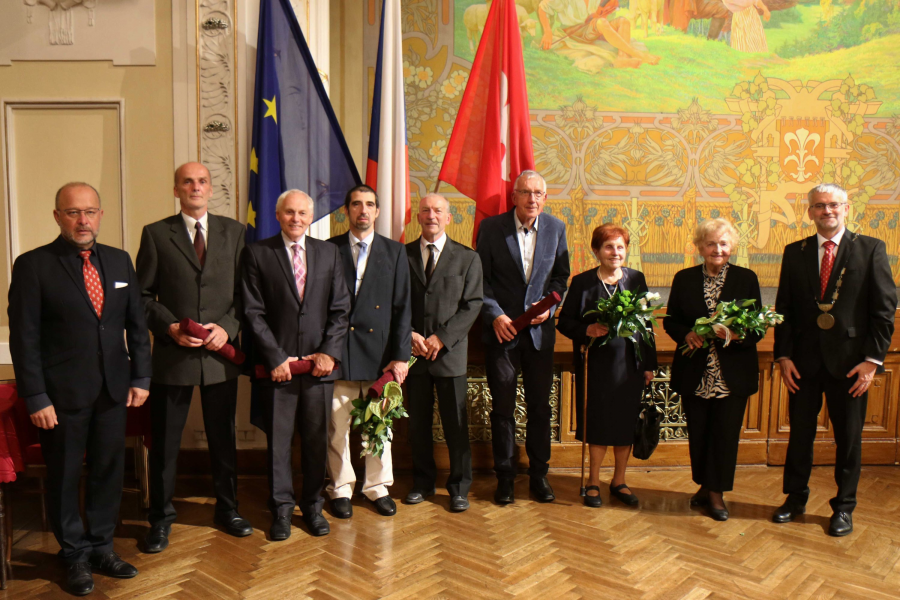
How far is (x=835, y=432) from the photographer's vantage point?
357cm

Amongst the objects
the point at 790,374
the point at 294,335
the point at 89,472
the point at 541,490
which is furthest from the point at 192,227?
the point at 790,374

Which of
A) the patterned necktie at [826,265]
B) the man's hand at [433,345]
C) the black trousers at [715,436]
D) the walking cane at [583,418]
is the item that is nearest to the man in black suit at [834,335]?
the patterned necktie at [826,265]

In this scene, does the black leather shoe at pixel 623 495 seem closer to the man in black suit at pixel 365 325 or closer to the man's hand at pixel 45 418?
the man in black suit at pixel 365 325

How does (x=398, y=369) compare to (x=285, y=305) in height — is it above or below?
below

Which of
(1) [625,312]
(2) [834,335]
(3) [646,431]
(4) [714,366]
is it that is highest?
(1) [625,312]

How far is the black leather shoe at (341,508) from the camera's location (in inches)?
142

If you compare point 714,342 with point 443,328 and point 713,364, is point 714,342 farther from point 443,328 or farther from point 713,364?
point 443,328

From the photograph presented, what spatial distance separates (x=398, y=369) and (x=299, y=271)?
78cm

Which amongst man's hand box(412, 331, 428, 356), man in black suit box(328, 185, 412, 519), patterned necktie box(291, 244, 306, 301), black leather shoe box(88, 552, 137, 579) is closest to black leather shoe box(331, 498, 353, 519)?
man in black suit box(328, 185, 412, 519)

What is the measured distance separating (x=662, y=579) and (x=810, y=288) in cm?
181

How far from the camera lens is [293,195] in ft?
11.0

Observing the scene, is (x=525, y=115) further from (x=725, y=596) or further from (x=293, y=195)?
(x=725, y=596)

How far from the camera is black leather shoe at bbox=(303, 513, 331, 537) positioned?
3395 millimetres

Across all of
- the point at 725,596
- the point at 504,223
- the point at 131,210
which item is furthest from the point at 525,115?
the point at 725,596
